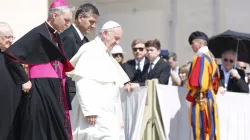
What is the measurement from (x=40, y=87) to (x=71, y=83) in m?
1.74

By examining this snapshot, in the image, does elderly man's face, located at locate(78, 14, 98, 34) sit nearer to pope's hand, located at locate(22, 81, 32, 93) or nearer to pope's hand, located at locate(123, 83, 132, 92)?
pope's hand, located at locate(123, 83, 132, 92)

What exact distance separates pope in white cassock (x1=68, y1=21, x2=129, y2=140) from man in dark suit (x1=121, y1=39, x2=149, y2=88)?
233 cm

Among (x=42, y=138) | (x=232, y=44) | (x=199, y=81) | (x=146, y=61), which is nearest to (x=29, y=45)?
(x=42, y=138)

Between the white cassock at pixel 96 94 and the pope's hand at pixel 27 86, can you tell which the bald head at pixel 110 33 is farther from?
the pope's hand at pixel 27 86

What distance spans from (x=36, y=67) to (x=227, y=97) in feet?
13.2

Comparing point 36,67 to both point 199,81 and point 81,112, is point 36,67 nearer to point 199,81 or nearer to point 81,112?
point 81,112

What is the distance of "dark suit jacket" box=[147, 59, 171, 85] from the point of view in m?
10.3

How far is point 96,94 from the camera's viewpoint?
7.85m

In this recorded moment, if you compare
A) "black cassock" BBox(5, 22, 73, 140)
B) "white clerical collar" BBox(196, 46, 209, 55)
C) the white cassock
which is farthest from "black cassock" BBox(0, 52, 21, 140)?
"white clerical collar" BBox(196, 46, 209, 55)

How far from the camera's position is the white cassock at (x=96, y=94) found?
7.82m

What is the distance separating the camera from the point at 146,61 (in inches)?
421

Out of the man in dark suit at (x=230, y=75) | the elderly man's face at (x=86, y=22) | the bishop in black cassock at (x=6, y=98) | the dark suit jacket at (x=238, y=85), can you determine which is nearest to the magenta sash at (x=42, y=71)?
the bishop in black cassock at (x=6, y=98)

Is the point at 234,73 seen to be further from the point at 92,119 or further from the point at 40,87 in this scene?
the point at 40,87

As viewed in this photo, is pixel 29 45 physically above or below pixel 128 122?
above
